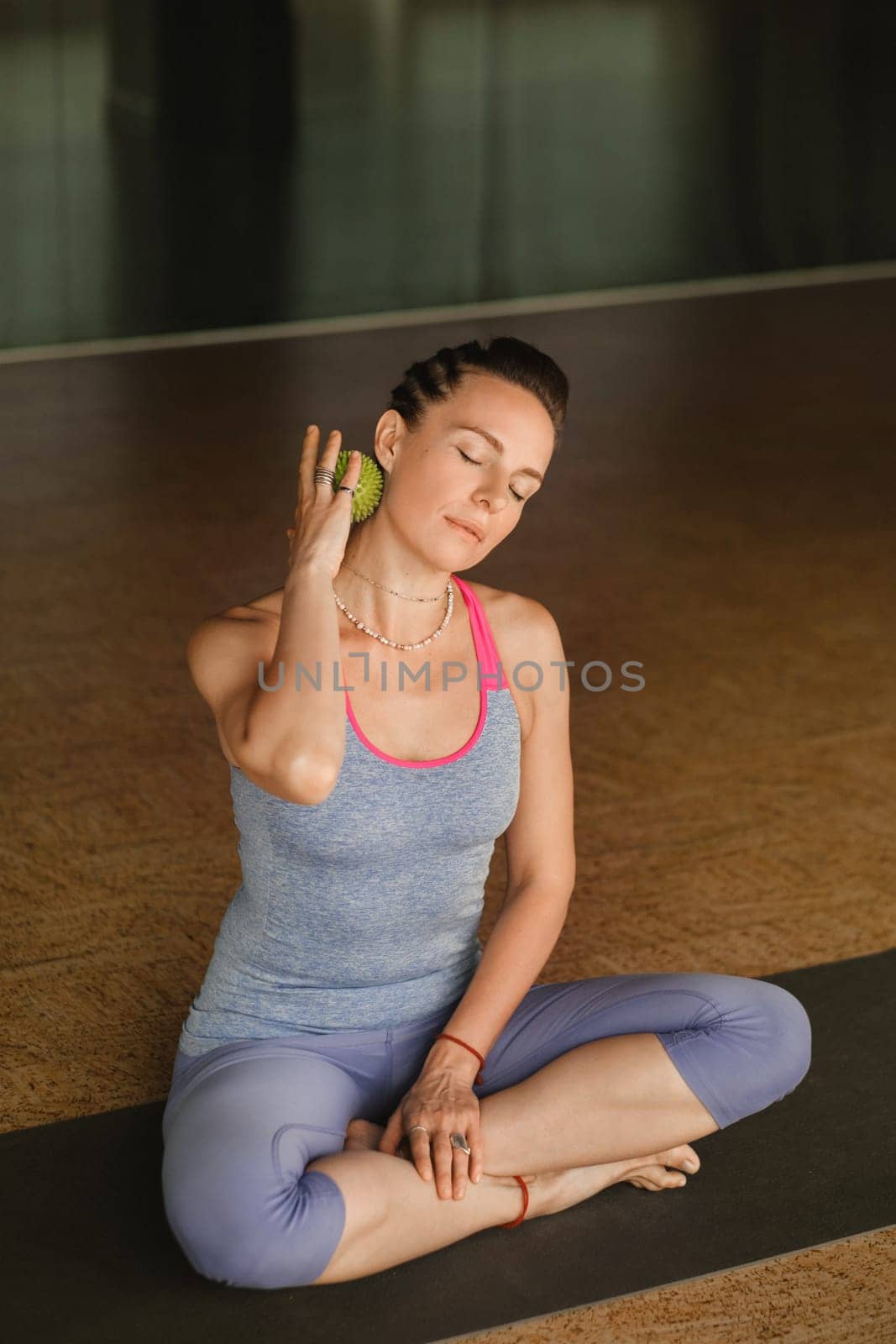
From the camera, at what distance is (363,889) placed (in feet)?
5.94

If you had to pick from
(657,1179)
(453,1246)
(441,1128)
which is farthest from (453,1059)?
(657,1179)

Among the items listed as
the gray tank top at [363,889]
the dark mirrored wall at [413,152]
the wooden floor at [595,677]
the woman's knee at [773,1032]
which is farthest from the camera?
the dark mirrored wall at [413,152]

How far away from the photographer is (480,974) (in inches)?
74.8

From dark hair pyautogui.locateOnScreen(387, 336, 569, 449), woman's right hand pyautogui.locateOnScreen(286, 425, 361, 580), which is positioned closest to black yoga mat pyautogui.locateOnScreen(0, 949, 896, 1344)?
woman's right hand pyautogui.locateOnScreen(286, 425, 361, 580)

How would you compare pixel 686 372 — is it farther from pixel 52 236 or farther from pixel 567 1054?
pixel 567 1054

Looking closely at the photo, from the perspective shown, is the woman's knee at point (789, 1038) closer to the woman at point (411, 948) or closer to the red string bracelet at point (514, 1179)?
the woman at point (411, 948)

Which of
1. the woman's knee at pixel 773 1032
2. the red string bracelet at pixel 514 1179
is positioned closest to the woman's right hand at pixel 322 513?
the red string bracelet at pixel 514 1179

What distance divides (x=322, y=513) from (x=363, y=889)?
0.40 m

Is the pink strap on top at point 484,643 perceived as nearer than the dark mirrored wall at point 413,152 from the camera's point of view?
Yes

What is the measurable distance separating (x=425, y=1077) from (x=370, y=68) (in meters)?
6.26

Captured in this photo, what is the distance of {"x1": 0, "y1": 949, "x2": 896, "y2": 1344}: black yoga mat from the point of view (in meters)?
1.73

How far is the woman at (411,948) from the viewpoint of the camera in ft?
5.58

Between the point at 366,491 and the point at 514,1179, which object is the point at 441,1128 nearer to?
the point at 514,1179

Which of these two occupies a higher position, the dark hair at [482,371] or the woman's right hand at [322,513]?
the dark hair at [482,371]
